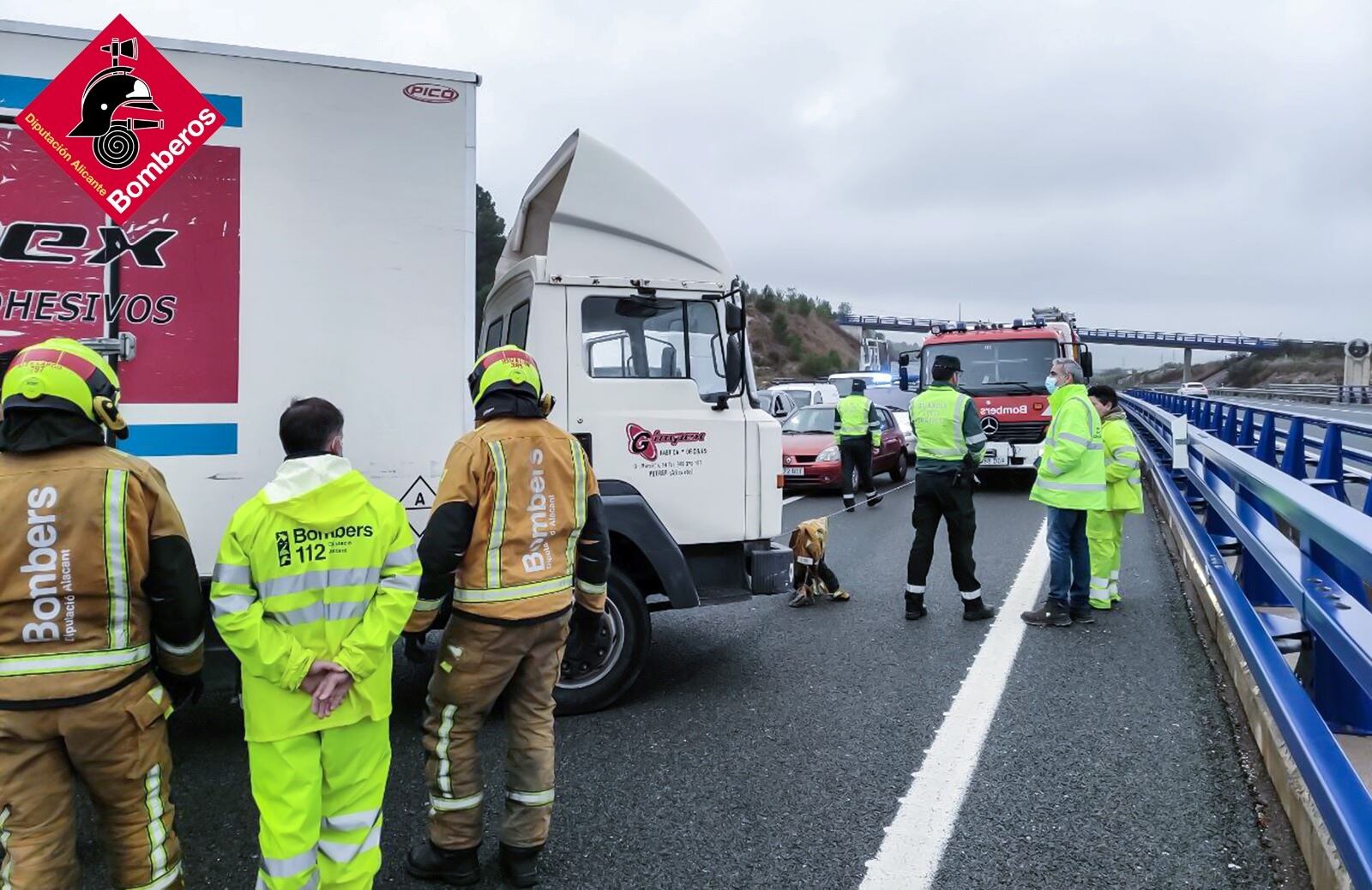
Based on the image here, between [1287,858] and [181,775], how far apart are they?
4291 mm

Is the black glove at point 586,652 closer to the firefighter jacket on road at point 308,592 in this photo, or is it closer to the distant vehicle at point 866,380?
the firefighter jacket on road at point 308,592

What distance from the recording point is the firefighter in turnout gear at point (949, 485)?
6.69 metres

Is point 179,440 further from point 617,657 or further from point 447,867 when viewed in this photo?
point 617,657

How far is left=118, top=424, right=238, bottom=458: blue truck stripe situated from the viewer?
12.6ft

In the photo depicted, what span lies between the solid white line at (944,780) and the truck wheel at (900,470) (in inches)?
419

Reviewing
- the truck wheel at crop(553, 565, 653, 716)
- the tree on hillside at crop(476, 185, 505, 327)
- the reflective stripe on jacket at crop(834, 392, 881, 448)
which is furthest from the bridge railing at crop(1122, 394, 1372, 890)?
the reflective stripe on jacket at crop(834, 392, 881, 448)

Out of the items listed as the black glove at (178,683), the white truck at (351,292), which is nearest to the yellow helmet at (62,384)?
the black glove at (178,683)

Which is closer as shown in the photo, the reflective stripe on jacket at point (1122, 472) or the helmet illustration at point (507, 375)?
the helmet illustration at point (507, 375)

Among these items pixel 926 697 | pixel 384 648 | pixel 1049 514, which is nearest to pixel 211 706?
pixel 384 648

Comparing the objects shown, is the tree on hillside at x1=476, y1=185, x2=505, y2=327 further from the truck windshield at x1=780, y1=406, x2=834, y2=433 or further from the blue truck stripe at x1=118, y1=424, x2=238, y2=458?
the truck windshield at x1=780, y1=406, x2=834, y2=433

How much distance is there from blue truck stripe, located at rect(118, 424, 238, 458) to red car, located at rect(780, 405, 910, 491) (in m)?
9.82

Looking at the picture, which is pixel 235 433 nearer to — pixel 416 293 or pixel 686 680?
pixel 416 293

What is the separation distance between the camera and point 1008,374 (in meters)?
15.2

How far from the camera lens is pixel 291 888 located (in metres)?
2.72
